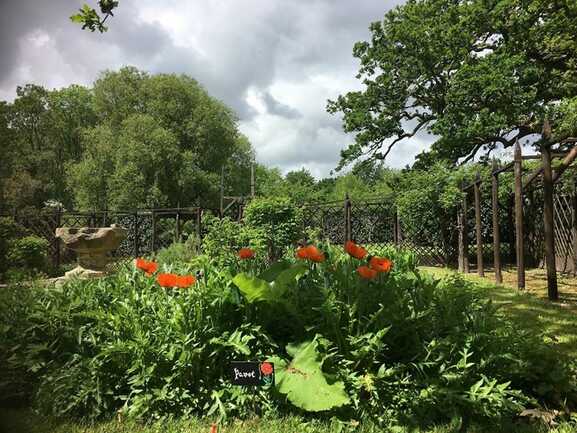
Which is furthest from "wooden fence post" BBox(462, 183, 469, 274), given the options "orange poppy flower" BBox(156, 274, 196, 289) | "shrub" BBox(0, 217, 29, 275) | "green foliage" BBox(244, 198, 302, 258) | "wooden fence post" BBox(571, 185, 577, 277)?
"shrub" BBox(0, 217, 29, 275)

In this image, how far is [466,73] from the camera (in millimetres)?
13836

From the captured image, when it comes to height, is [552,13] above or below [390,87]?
above

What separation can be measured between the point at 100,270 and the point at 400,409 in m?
9.58

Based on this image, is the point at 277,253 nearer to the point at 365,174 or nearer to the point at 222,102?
the point at 365,174

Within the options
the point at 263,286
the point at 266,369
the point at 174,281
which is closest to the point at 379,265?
the point at 263,286

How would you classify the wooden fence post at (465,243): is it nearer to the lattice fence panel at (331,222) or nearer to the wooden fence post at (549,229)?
the wooden fence post at (549,229)

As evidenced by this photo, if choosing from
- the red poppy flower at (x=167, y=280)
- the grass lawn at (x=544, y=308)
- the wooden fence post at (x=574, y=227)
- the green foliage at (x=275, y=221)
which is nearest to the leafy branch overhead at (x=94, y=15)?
the red poppy flower at (x=167, y=280)

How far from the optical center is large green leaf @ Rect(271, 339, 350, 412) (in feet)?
7.13

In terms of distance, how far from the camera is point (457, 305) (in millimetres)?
2811

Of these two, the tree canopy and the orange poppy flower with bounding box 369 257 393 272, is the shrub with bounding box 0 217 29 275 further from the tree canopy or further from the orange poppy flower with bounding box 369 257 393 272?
the tree canopy

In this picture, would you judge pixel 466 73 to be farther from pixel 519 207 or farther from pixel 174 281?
pixel 174 281

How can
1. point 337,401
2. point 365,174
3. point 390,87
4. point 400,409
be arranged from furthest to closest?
point 365,174
point 390,87
point 400,409
point 337,401

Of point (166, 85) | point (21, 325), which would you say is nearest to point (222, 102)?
point (166, 85)

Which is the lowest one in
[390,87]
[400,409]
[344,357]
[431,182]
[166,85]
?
[400,409]
